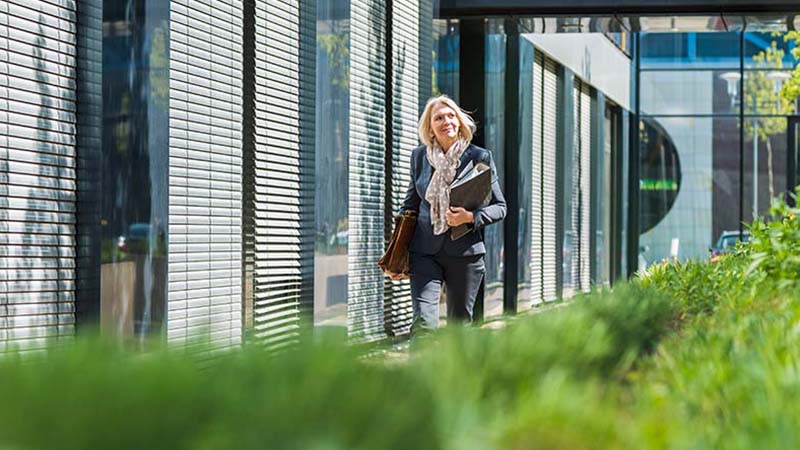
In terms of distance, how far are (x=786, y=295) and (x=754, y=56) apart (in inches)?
836

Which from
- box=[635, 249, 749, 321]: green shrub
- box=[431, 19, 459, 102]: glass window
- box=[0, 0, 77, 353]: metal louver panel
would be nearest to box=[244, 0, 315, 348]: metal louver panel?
box=[0, 0, 77, 353]: metal louver panel

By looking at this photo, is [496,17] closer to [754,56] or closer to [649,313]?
[649,313]

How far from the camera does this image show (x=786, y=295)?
3.08 meters

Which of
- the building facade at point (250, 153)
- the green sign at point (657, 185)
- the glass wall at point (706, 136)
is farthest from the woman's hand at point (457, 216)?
the green sign at point (657, 185)

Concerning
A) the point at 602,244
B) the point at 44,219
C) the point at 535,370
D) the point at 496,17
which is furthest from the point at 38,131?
the point at 602,244

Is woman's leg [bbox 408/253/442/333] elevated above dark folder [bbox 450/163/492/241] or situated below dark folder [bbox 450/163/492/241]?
below

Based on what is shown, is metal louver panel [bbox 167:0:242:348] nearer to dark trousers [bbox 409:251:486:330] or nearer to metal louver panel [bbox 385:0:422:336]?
dark trousers [bbox 409:251:486:330]

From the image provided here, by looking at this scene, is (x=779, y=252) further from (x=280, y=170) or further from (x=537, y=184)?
(x=537, y=184)

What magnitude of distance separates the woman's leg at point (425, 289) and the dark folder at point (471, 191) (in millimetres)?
208

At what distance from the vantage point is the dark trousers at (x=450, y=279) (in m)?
6.41

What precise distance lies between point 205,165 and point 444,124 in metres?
1.28

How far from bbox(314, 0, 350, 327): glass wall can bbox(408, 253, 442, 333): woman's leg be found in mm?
1905

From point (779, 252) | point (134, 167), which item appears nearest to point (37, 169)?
point (134, 167)

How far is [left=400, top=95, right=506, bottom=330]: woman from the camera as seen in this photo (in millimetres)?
6348
